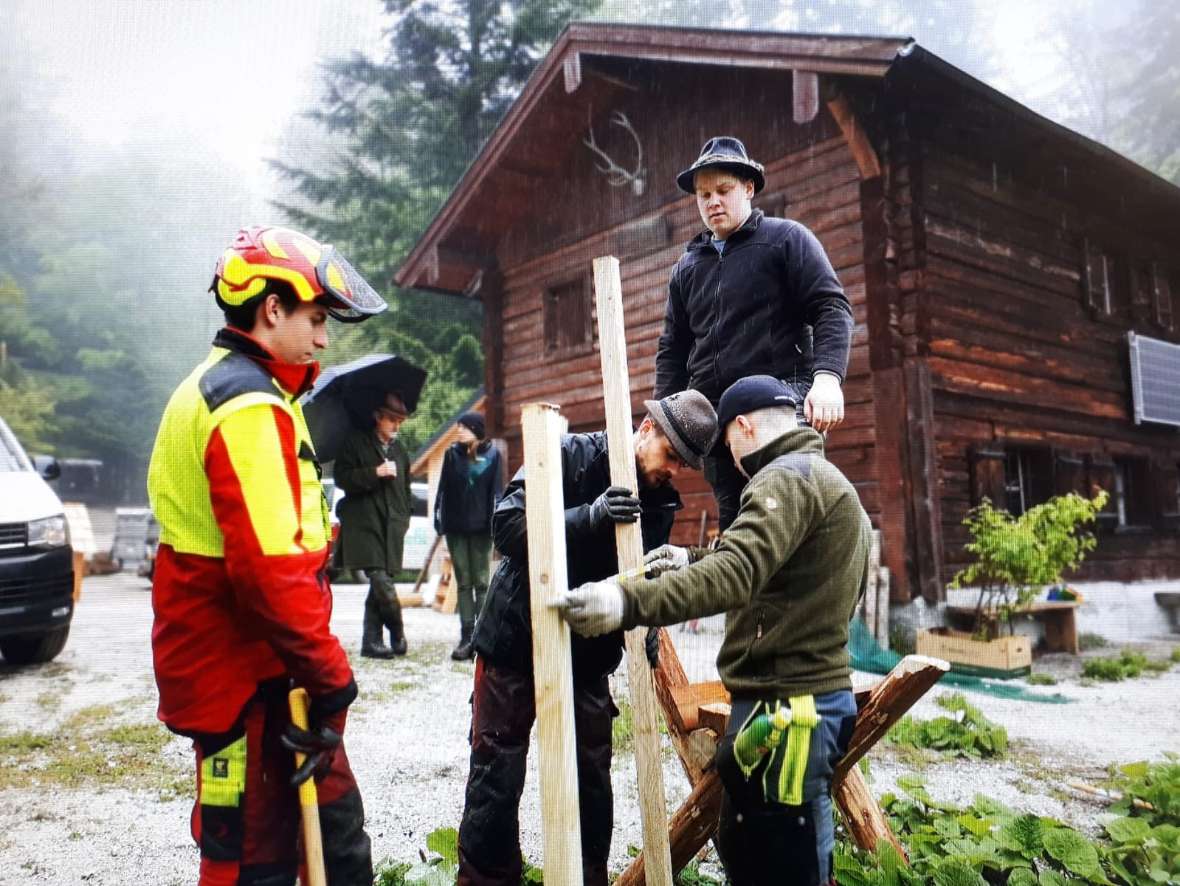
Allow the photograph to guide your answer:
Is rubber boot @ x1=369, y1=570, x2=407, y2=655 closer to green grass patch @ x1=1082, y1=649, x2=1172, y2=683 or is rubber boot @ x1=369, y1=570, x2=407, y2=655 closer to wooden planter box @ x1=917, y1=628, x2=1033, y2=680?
wooden planter box @ x1=917, y1=628, x2=1033, y2=680

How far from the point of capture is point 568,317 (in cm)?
1231

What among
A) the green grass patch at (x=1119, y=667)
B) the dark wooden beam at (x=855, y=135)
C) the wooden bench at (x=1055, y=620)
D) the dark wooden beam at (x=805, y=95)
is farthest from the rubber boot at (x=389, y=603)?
the dark wooden beam at (x=855, y=135)

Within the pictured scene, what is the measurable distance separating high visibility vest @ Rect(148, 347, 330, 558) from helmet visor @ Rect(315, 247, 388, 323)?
0.23 meters

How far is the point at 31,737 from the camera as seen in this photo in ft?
15.5

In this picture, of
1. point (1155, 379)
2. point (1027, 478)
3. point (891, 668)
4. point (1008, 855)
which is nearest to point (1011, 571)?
point (891, 668)

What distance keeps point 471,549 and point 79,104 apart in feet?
135

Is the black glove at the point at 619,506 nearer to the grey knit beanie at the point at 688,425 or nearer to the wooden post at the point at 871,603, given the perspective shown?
the grey knit beanie at the point at 688,425

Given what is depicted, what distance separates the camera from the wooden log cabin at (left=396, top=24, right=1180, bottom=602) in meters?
8.28

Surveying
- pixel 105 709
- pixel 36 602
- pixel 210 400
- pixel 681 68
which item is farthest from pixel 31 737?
pixel 681 68

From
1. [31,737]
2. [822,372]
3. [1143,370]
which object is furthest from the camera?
[1143,370]

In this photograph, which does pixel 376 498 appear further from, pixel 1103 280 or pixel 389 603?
pixel 1103 280

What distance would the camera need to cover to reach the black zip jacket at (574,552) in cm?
251

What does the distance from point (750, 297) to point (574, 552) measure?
1.21m

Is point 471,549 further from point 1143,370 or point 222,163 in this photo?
point 222,163
